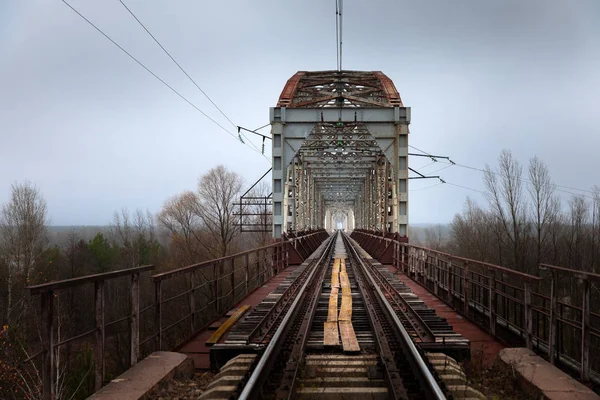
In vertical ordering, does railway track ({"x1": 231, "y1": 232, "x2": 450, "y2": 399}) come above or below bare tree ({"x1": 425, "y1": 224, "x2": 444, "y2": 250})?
above

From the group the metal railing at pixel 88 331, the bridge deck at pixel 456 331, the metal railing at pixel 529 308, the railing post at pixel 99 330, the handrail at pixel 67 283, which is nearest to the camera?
the handrail at pixel 67 283

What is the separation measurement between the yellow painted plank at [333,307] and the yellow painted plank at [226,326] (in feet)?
5.48

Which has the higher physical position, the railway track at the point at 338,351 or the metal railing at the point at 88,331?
the metal railing at the point at 88,331

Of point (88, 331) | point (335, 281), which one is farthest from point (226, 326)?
point (335, 281)

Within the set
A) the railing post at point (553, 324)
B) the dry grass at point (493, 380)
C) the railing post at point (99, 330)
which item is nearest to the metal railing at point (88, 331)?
the railing post at point (99, 330)

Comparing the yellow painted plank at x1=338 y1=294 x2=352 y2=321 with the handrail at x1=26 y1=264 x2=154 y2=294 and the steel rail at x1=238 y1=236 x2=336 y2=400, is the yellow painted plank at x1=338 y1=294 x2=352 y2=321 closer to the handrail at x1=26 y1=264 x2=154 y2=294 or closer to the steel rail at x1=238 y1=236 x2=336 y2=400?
the steel rail at x1=238 y1=236 x2=336 y2=400

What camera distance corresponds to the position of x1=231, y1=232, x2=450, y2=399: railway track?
415 cm

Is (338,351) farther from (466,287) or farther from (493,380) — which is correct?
(466,287)

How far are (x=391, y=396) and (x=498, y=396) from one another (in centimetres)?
125

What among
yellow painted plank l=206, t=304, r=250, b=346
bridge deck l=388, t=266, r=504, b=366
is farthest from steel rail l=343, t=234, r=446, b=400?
yellow painted plank l=206, t=304, r=250, b=346

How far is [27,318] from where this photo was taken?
25047 mm

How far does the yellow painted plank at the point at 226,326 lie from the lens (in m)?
6.19

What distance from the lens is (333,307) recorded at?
8305 millimetres

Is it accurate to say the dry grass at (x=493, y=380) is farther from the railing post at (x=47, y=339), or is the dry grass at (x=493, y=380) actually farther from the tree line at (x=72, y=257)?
the tree line at (x=72, y=257)
